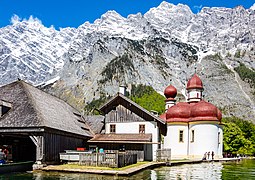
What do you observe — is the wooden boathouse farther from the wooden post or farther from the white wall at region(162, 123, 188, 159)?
the white wall at region(162, 123, 188, 159)

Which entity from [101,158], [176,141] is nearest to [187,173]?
[101,158]

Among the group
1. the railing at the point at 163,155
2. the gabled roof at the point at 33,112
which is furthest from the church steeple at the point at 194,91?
the gabled roof at the point at 33,112

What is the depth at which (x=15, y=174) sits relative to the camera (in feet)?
83.9

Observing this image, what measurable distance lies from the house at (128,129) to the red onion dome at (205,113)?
10.1m

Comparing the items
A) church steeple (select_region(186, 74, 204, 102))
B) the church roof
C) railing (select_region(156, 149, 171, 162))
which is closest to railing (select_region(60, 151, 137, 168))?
railing (select_region(156, 149, 171, 162))

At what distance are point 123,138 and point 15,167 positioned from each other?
13.8 metres

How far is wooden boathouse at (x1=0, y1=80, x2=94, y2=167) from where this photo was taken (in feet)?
93.3

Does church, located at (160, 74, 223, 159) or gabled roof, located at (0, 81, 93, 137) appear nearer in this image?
gabled roof, located at (0, 81, 93, 137)

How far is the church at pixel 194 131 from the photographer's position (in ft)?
160

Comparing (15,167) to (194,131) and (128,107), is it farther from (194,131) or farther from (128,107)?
(194,131)

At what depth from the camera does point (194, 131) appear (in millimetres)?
49781

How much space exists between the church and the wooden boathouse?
1617cm

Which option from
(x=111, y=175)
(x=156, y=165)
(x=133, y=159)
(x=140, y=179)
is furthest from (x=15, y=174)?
(x=156, y=165)

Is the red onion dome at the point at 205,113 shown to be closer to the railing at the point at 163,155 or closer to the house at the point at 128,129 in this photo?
the house at the point at 128,129
